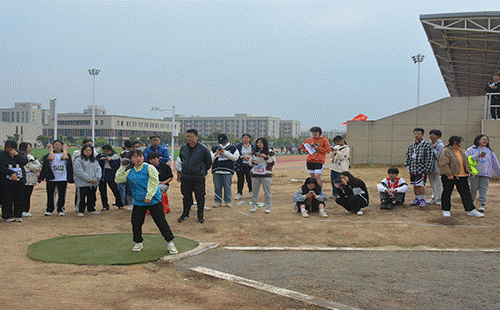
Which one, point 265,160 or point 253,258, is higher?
point 265,160

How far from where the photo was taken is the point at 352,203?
8.69 metres

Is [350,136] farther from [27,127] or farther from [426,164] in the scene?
[27,127]

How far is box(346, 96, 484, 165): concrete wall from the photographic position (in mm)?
18922

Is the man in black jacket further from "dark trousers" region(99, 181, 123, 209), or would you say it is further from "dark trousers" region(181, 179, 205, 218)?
"dark trousers" region(99, 181, 123, 209)

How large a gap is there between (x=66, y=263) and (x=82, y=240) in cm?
137

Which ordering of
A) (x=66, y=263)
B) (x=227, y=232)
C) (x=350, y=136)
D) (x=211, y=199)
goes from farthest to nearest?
(x=350, y=136)
(x=211, y=199)
(x=227, y=232)
(x=66, y=263)

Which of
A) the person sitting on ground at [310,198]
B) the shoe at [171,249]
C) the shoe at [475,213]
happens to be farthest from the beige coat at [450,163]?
the shoe at [171,249]

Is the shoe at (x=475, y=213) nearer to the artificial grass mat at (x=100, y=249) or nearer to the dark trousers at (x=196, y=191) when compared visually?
the dark trousers at (x=196, y=191)

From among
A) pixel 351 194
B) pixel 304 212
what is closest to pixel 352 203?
pixel 351 194

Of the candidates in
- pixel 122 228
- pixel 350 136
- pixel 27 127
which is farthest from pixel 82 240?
pixel 27 127

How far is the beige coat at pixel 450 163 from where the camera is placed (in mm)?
7957

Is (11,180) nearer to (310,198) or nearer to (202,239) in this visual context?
(202,239)

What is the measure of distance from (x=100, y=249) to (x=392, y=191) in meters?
6.17

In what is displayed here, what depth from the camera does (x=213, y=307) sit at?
13.0 ft
